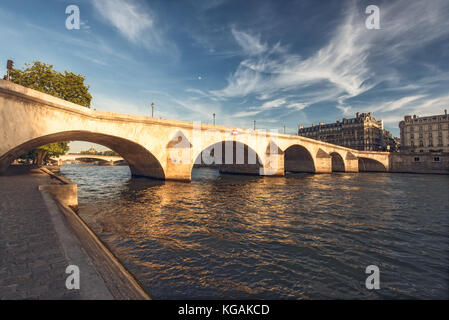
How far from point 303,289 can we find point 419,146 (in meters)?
92.9

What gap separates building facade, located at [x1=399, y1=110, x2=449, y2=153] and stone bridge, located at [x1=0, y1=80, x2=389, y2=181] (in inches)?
1741

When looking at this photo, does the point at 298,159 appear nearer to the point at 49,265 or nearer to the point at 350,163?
the point at 350,163

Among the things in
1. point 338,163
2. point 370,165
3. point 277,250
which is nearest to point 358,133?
point 370,165

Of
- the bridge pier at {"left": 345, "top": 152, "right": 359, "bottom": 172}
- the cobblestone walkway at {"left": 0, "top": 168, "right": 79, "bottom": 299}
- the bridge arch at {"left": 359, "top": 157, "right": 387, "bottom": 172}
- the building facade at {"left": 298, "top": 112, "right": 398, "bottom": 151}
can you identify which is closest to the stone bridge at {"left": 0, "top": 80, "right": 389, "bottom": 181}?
the bridge pier at {"left": 345, "top": 152, "right": 359, "bottom": 172}

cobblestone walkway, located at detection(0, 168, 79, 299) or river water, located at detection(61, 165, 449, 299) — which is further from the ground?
cobblestone walkway, located at detection(0, 168, 79, 299)

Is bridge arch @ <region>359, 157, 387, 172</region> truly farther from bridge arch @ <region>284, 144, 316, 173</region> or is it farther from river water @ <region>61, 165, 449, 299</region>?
river water @ <region>61, 165, 449, 299</region>

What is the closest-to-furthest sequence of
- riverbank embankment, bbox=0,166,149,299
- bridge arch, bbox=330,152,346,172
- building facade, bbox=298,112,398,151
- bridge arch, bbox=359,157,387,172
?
riverbank embankment, bbox=0,166,149,299 < bridge arch, bbox=330,152,346,172 < bridge arch, bbox=359,157,387,172 < building facade, bbox=298,112,398,151

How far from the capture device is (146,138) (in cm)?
2041

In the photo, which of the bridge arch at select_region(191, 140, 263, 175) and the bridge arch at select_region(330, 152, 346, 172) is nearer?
the bridge arch at select_region(191, 140, 263, 175)

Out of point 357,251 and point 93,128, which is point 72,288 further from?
point 93,128

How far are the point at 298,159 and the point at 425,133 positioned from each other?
2236 inches

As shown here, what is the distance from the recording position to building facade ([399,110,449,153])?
65188mm

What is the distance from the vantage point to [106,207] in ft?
37.0
